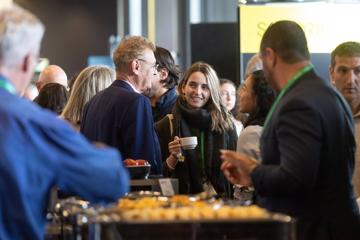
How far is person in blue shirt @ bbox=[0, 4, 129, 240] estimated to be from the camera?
2.49 metres

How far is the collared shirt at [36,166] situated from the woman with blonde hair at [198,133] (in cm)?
248

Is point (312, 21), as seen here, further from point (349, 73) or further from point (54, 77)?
point (349, 73)

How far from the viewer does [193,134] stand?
539cm

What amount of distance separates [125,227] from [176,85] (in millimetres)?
3239

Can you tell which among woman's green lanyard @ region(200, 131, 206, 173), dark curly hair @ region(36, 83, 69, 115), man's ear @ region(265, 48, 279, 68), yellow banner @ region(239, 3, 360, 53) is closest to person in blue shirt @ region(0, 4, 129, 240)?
man's ear @ region(265, 48, 279, 68)

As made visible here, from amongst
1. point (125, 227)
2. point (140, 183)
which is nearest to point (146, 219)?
point (125, 227)

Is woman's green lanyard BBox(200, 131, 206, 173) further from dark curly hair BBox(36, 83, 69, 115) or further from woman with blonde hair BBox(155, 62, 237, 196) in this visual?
dark curly hair BBox(36, 83, 69, 115)

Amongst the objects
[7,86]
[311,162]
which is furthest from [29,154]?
[311,162]

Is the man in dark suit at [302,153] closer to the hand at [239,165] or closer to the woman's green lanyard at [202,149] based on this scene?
the hand at [239,165]

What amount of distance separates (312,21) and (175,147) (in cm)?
219

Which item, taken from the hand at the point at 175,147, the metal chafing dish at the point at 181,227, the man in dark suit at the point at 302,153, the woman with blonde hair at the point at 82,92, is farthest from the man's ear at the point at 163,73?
the metal chafing dish at the point at 181,227

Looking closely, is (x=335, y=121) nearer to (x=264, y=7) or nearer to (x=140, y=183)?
(x=140, y=183)

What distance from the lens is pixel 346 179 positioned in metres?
3.36

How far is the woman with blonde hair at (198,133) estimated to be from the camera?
5.21 m
